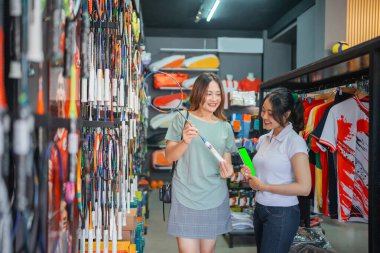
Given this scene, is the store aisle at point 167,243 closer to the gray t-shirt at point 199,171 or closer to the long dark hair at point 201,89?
the gray t-shirt at point 199,171

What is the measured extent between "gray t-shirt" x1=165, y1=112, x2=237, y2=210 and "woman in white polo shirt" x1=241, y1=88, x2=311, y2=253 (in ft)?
0.62

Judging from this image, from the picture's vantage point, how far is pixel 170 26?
764 cm

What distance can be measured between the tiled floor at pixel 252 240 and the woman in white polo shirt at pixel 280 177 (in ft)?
6.21

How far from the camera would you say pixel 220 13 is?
6684 millimetres

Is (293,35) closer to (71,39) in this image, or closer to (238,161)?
(238,161)

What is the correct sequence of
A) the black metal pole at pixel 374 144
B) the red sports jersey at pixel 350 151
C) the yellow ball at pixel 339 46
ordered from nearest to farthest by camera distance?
1. the black metal pole at pixel 374 144
2. the red sports jersey at pixel 350 151
3. the yellow ball at pixel 339 46

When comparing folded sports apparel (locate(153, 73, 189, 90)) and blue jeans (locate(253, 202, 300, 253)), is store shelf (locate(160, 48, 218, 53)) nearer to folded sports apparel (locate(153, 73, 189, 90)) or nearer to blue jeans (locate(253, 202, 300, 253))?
folded sports apparel (locate(153, 73, 189, 90))

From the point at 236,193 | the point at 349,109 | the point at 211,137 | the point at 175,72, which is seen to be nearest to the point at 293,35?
the point at 175,72

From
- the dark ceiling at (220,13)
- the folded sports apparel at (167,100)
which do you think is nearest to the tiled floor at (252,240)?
the folded sports apparel at (167,100)

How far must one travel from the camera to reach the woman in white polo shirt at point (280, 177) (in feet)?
6.02

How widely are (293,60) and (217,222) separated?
21.0ft

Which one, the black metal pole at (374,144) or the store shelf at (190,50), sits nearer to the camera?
the black metal pole at (374,144)

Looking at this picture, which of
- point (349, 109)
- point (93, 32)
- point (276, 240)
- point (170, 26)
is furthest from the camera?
point (170, 26)

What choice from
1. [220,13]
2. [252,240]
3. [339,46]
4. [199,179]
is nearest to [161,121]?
[220,13]
